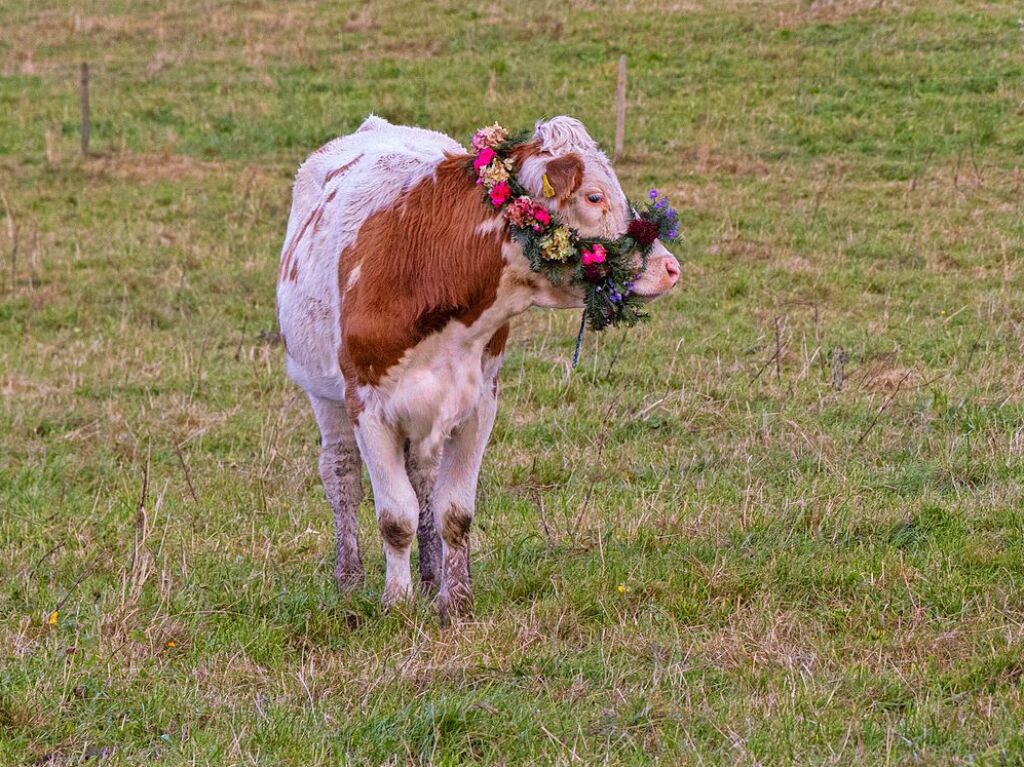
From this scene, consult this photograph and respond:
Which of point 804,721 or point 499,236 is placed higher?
point 499,236

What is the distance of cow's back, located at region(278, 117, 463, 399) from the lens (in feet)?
19.2

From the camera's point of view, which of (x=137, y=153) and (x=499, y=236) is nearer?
(x=499, y=236)

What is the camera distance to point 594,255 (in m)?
5.02

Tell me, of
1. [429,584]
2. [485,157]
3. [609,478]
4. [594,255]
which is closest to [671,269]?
[594,255]

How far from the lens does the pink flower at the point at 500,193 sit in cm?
519

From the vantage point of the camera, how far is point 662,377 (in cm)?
931

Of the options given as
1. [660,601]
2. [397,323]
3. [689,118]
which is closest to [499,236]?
[397,323]

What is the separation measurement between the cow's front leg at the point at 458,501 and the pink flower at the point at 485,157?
3.18 feet

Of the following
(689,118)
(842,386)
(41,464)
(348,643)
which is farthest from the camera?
(689,118)

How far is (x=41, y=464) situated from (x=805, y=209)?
9.12 meters

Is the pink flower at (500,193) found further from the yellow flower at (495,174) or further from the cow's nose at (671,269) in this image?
the cow's nose at (671,269)

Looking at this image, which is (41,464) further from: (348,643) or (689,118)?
(689,118)

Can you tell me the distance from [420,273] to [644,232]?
0.91 metres

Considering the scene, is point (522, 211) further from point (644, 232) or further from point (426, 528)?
point (426, 528)
